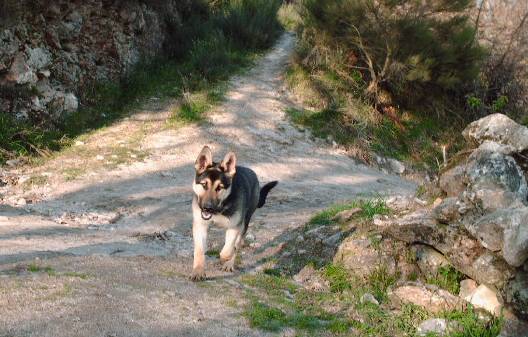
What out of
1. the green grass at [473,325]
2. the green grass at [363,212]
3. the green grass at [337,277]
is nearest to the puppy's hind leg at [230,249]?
the green grass at [337,277]

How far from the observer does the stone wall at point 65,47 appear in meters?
12.6

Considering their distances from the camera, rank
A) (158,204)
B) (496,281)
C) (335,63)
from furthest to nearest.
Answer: (335,63), (158,204), (496,281)

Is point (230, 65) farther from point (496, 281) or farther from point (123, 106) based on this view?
point (496, 281)

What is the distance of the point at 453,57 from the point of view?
17.2 metres

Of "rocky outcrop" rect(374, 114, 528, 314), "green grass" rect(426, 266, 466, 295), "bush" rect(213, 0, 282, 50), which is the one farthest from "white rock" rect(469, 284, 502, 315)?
"bush" rect(213, 0, 282, 50)

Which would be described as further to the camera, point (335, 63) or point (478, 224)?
point (335, 63)

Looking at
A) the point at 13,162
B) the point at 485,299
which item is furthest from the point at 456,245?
the point at 13,162

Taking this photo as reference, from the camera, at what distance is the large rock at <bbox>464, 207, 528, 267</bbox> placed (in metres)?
4.75

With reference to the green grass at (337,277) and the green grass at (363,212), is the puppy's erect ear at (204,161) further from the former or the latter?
the green grass at (363,212)

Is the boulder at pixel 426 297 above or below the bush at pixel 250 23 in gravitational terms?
below

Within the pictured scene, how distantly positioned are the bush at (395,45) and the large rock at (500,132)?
1047 centimetres

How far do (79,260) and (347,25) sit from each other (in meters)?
13.8

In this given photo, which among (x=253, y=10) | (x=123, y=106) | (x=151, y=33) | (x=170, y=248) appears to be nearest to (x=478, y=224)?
(x=170, y=248)

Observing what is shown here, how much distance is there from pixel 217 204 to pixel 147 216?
11.9ft
